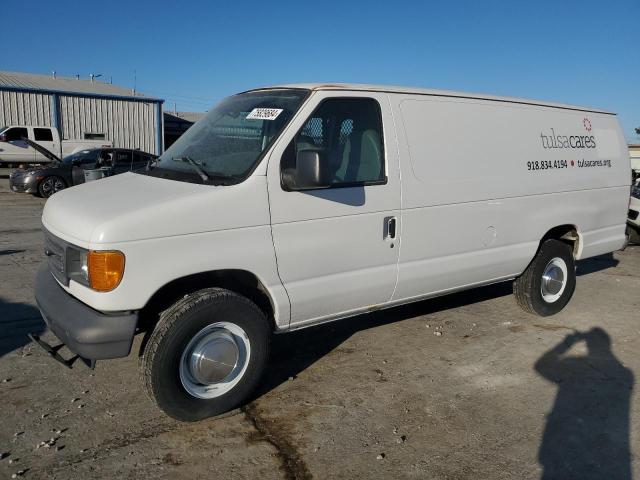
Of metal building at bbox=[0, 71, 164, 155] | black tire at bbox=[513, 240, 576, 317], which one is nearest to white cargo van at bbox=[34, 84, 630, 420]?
black tire at bbox=[513, 240, 576, 317]

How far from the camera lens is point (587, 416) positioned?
3.76 meters

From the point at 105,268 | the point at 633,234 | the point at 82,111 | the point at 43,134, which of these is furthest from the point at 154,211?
the point at 82,111

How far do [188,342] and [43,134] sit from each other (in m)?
23.2

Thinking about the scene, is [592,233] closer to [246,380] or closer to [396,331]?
[396,331]

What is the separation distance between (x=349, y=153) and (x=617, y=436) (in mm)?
2606

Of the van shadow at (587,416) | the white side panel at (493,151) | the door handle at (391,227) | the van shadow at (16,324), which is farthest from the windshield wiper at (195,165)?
the van shadow at (587,416)

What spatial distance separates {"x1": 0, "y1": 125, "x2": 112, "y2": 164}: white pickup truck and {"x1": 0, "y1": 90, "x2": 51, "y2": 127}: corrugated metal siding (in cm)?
565

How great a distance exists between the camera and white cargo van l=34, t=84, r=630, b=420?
3180mm

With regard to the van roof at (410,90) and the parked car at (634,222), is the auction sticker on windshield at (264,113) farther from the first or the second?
the parked car at (634,222)

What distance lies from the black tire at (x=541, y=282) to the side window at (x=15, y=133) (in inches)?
874

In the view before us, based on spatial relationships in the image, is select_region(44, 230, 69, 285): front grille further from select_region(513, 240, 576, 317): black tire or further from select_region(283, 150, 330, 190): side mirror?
select_region(513, 240, 576, 317): black tire

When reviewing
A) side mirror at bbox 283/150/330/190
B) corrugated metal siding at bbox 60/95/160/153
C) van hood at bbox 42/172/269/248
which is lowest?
van hood at bbox 42/172/269/248

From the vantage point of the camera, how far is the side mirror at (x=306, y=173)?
3.42m

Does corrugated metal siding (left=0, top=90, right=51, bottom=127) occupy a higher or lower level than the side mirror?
higher
